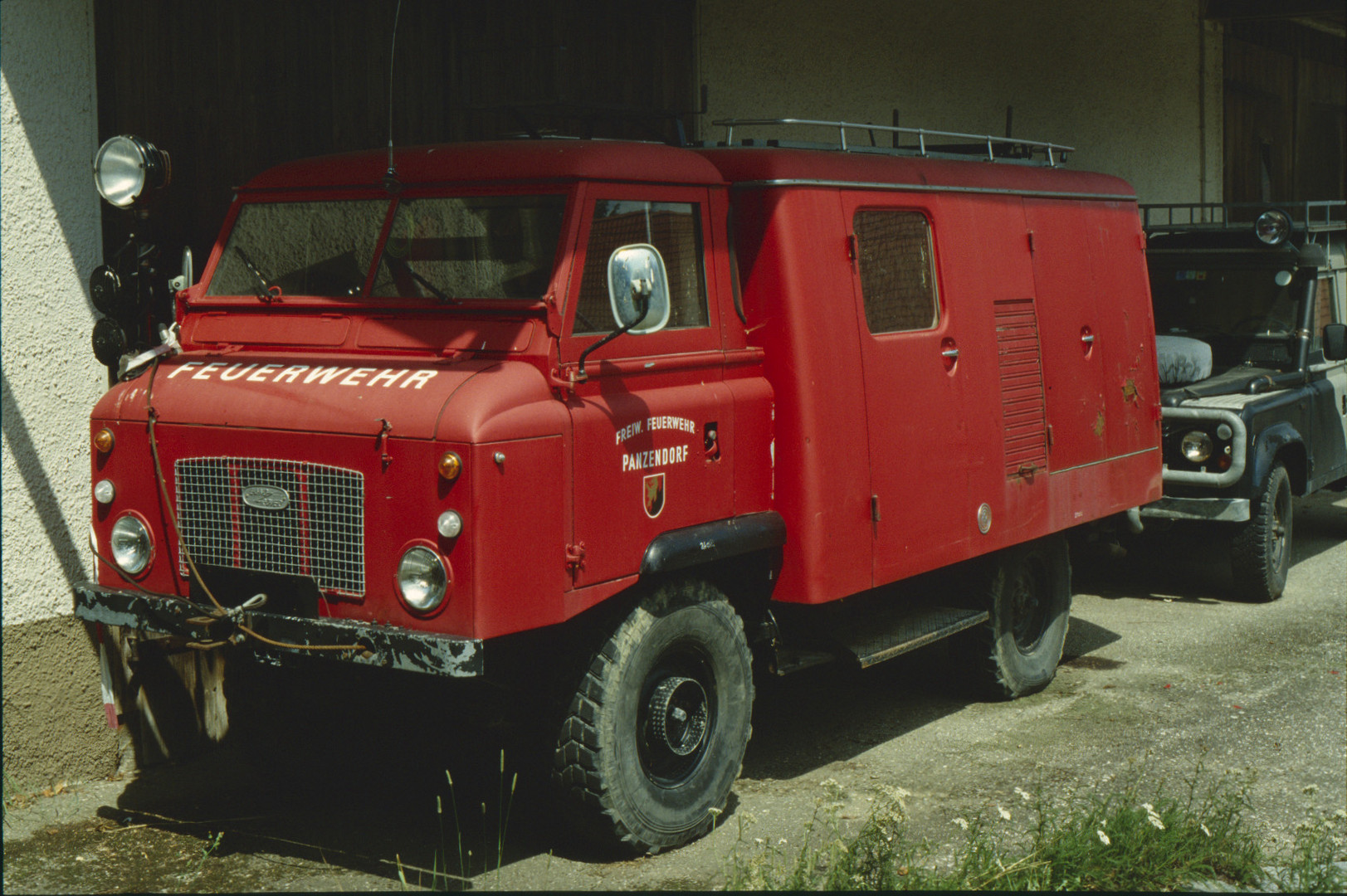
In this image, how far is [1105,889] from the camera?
488 cm

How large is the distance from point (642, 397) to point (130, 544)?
186 centimetres

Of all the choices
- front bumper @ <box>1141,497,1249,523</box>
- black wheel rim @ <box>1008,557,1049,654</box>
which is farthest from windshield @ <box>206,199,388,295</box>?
front bumper @ <box>1141,497,1249,523</box>

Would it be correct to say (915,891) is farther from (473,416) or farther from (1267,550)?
(1267,550)

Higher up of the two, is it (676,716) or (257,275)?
(257,275)

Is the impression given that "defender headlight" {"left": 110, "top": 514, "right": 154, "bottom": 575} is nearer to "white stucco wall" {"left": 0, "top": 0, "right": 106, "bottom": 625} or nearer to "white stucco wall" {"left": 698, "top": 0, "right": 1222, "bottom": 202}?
"white stucco wall" {"left": 0, "top": 0, "right": 106, "bottom": 625}

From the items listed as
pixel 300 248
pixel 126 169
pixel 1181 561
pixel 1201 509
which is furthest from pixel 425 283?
pixel 1181 561

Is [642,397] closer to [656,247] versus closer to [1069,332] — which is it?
[656,247]

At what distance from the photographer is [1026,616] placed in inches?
306

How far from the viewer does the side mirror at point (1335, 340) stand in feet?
33.2

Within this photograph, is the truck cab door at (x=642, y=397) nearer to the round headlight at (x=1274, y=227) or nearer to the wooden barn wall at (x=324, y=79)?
the wooden barn wall at (x=324, y=79)

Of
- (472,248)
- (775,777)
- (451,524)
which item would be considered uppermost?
(472,248)

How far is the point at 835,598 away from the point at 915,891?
1.63 m

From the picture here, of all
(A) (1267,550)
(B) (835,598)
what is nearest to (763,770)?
(B) (835,598)

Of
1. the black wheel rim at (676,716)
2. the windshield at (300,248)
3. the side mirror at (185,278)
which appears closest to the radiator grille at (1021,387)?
the black wheel rim at (676,716)
